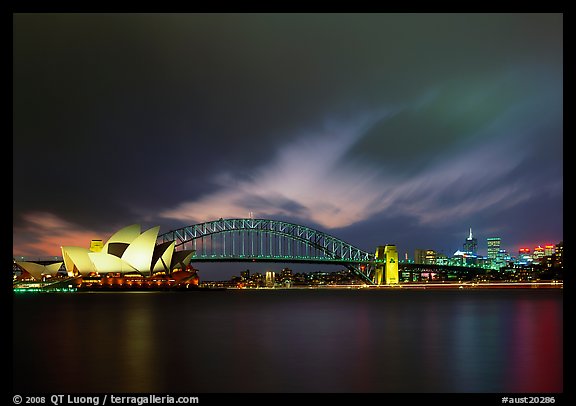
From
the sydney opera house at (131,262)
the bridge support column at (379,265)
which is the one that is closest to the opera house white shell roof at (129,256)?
the sydney opera house at (131,262)

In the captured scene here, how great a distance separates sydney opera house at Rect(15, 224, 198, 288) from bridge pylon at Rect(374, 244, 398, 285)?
39.4m

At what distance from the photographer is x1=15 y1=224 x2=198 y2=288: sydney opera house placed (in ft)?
337

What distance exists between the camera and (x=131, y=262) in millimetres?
103688

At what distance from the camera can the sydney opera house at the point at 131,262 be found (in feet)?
337

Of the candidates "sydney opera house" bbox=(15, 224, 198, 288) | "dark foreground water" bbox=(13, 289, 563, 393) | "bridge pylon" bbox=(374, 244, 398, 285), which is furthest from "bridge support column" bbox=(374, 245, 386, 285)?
"dark foreground water" bbox=(13, 289, 563, 393)

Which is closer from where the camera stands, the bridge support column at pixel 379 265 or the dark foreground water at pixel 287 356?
the dark foreground water at pixel 287 356

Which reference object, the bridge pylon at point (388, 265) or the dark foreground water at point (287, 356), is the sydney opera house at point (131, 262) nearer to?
the bridge pylon at point (388, 265)

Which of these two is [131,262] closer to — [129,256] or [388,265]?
[129,256]

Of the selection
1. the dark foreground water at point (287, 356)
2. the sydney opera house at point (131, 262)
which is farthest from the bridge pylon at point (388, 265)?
the dark foreground water at point (287, 356)

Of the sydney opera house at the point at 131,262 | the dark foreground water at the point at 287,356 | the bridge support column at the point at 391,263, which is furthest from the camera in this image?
the bridge support column at the point at 391,263

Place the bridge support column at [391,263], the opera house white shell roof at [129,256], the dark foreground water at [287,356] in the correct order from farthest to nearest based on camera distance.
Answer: the bridge support column at [391,263] → the opera house white shell roof at [129,256] → the dark foreground water at [287,356]

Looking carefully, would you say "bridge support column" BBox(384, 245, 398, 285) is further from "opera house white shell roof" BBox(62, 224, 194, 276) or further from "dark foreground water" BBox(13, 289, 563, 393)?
"dark foreground water" BBox(13, 289, 563, 393)

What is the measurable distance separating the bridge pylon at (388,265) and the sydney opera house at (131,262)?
39.4 m
